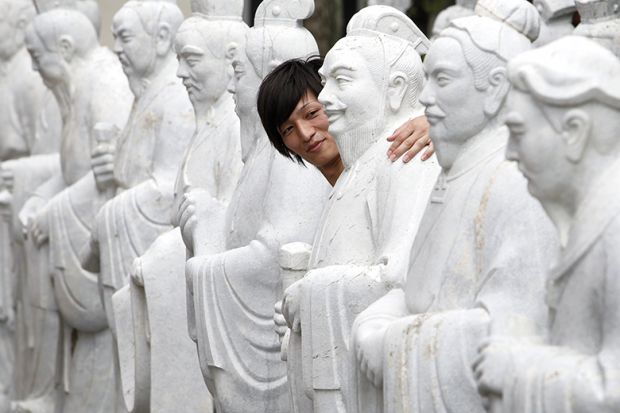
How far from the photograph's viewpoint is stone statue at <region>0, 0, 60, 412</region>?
14695 millimetres

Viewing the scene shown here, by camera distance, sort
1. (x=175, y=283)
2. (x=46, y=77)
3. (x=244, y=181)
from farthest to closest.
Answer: (x=46, y=77), (x=175, y=283), (x=244, y=181)

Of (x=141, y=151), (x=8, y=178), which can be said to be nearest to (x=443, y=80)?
(x=141, y=151)

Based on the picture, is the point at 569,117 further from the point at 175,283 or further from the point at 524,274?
the point at 175,283

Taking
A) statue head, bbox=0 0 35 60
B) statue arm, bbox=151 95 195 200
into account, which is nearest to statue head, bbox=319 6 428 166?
statue arm, bbox=151 95 195 200

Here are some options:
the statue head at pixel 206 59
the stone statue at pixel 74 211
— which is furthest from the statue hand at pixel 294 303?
the stone statue at pixel 74 211

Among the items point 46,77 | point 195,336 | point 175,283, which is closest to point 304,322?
point 195,336

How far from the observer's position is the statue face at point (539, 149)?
561 cm

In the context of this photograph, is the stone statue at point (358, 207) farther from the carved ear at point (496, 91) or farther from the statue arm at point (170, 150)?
the statue arm at point (170, 150)

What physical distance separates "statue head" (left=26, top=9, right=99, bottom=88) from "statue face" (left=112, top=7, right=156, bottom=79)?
126 centimetres

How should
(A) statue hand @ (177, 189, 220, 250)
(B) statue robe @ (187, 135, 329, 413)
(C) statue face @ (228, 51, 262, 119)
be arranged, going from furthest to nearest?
(A) statue hand @ (177, 189, 220, 250) → (C) statue face @ (228, 51, 262, 119) → (B) statue robe @ (187, 135, 329, 413)

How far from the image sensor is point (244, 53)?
9617mm

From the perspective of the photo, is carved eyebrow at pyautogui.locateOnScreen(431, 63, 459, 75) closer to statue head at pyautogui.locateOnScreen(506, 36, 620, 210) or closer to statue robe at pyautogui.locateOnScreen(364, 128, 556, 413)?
statue robe at pyautogui.locateOnScreen(364, 128, 556, 413)

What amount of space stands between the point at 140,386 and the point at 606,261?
543cm

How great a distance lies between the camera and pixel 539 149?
5621 millimetres
